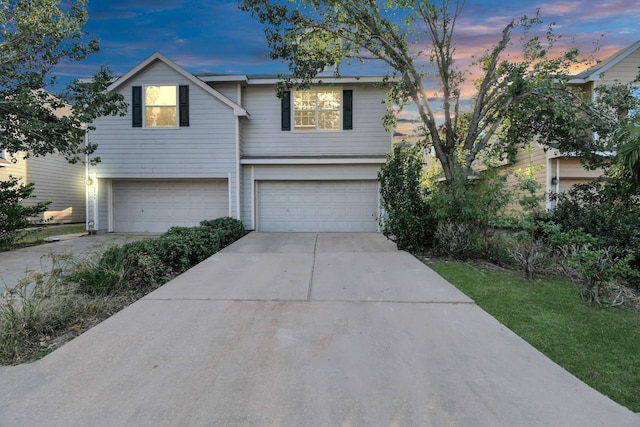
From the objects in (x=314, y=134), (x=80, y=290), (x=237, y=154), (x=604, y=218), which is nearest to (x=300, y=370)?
(x=80, y=290)

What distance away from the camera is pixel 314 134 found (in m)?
12.5

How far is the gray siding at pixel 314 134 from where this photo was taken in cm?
1234

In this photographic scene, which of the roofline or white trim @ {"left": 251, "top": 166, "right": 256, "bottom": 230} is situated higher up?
the roofline

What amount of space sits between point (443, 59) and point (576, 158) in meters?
7.09

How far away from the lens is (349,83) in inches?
479

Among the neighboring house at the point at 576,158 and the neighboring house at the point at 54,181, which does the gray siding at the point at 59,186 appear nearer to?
the neighboring house at the point at 54,181

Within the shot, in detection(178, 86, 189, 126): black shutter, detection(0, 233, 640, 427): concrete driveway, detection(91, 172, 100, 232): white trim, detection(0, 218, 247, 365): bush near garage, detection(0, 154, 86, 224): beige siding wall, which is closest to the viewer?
detection(0, 233, 640, 427): concrete driveway

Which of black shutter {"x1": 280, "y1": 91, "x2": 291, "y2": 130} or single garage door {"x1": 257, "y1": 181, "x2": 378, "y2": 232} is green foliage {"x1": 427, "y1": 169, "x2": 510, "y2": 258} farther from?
black shutter {"x1": 280, "y1": 91, "x2": 291, "y2": 130}

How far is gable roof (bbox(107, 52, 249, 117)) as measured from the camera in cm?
1150

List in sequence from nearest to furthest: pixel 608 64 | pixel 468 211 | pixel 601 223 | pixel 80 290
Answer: pixel 80 290 → pixel 601 223 → pixel 468 211 → pixel 608 64

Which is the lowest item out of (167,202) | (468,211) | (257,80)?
(468,211)

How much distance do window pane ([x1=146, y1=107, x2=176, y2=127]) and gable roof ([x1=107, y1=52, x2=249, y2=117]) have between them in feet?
3.91

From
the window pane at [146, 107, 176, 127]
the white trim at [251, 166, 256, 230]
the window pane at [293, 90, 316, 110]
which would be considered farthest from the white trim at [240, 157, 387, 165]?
the window pane at [146, 107, 176, 127]

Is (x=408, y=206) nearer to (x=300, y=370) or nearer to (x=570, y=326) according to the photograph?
(x=570, y=326)
